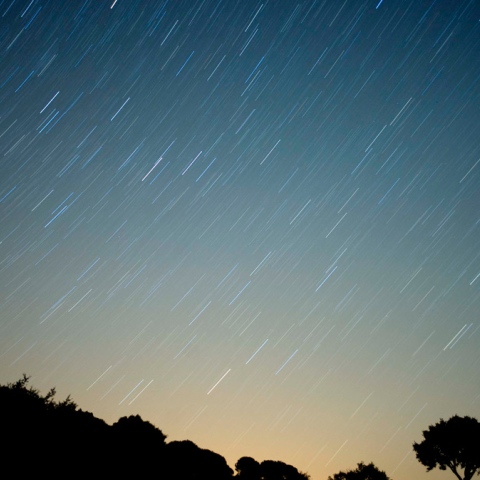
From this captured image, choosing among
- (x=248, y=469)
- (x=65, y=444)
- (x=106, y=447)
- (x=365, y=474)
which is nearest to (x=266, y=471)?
(x=248, y=469)

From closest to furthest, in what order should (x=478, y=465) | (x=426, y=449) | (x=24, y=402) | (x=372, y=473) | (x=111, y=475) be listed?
(x=24, y=402) → (x=111, y=475) → (x=478, y=465) → (x=426, y=449) → (x=372, y=473)

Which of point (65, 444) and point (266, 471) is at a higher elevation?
point (65, 444)

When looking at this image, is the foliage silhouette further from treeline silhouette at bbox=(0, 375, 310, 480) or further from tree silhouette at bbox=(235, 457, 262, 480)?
treeline silhouette at bbox=(0, 375, 310, 480)

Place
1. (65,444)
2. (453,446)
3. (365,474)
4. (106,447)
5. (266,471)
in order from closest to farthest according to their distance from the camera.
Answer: (65,444)
(106,447)
(453,446)
(365,474)
(266,471)

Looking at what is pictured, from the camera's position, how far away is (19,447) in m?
15.6

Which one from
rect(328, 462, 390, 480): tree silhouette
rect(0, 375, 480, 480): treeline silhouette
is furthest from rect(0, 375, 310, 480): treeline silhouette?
rect(328, 462, 390, 480): tree silhouette

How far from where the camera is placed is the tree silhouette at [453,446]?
2927 cm

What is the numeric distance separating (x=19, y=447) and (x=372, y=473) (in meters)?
39.2

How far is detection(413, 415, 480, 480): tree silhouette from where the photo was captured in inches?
1152

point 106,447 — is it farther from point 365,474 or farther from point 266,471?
point 266,471

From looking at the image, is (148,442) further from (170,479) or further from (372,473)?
(372,473)

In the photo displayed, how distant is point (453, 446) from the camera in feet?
99.4

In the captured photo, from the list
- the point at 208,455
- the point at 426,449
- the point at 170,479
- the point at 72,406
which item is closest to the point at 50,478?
the point at 72,406

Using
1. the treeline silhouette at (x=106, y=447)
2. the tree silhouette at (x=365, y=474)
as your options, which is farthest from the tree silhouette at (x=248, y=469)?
the tree silhouette at (x=365, y=474)
